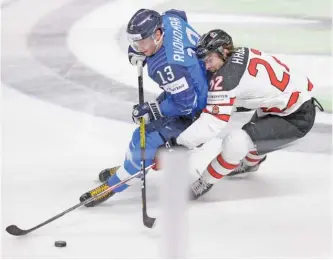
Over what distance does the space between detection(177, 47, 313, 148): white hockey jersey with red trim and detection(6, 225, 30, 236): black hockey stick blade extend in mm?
523

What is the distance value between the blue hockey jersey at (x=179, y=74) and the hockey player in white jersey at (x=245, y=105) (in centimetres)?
3

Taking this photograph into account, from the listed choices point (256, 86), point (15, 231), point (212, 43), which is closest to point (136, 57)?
point (212, 43)

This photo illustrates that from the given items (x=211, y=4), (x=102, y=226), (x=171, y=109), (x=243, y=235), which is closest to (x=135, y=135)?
(x=171, y=109)

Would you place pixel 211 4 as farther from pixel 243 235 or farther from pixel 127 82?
pixel 243 235

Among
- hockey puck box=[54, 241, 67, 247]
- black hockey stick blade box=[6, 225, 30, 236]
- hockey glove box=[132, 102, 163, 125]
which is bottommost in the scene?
black hockey stick blade box=[6, 225, 30, 236]

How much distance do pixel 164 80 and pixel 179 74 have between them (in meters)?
0.05

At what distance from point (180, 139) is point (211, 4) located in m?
1.98

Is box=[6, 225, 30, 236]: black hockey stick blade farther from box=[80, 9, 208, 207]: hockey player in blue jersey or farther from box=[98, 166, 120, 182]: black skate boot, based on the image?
box=[98, 166, 120, 182]: black skate boot

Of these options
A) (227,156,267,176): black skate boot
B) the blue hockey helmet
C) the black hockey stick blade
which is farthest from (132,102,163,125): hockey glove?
the black hockey stick blade

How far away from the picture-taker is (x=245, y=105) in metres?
2.64

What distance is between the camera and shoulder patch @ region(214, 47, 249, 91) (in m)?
2.51

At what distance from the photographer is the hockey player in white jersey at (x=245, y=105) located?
250cm

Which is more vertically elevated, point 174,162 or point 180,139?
point 174,162

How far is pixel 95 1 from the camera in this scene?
445 centimetres
